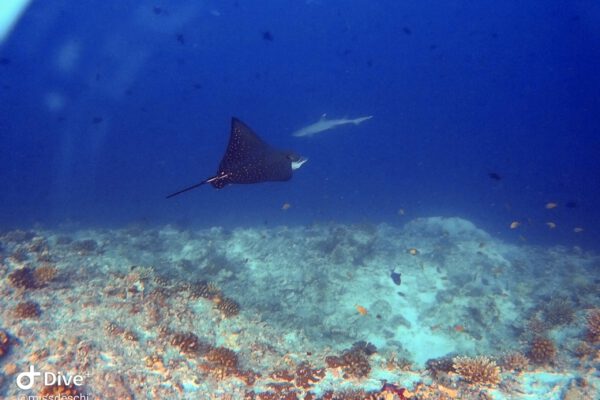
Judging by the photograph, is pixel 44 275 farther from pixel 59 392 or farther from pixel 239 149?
pixel 239 149

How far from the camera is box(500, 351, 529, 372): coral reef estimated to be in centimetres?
662

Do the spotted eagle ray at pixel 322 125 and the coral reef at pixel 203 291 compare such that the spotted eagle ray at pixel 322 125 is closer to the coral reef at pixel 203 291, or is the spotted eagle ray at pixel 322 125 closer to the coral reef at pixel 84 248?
the coral reef at pixel 84 248

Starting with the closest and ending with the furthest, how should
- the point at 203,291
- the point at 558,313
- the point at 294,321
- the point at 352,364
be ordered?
the point at 352,364
the point at 203,291
the point at 558,313
the point at 294,321

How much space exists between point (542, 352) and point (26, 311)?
1180cm

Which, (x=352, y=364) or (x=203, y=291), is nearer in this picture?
(x=352, y=364)

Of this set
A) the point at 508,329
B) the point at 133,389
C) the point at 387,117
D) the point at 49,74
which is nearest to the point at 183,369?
the point at 133,389

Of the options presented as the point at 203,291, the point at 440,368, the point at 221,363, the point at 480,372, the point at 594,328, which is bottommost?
the point at 594,328

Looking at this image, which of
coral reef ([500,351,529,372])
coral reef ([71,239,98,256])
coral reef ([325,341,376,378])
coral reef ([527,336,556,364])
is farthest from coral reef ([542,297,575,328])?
coral reef ([71,239,98,256])

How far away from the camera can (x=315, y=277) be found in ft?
45.9

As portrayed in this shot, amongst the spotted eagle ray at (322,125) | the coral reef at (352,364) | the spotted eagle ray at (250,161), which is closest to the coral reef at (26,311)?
the spotted eagle ray at (250,161)

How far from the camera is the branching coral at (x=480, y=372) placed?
5691mm

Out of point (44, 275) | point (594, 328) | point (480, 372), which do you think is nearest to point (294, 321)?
point (480, 372)

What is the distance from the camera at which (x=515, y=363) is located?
22.0ft

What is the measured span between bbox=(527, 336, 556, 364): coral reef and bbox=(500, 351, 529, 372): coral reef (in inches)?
21.1
